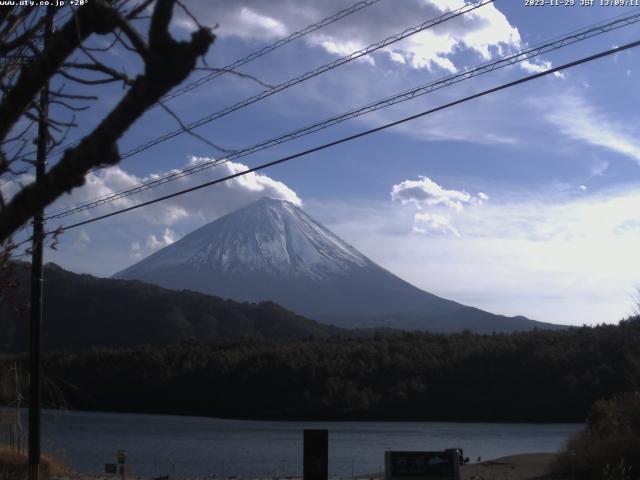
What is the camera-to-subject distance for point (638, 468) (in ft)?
62.4

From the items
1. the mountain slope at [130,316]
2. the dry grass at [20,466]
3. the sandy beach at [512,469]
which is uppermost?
the mountain slope at [130,316]

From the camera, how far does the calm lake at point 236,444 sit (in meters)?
27.6

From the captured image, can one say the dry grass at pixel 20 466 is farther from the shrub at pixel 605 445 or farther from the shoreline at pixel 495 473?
the shrub at pixel 605 445

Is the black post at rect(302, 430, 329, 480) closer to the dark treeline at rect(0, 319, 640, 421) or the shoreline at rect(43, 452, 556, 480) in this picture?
the shoreline at rect(43, 452, 556, 480)

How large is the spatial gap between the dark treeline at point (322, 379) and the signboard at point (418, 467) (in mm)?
47853

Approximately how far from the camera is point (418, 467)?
12586 millimetres

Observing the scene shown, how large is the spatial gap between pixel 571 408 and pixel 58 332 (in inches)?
1728

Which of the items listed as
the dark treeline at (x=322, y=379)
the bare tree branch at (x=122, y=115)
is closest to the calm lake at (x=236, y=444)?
the dark treeline at (x=322, y=379)

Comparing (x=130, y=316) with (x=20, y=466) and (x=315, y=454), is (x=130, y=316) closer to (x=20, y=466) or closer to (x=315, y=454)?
(x=20, y=466)

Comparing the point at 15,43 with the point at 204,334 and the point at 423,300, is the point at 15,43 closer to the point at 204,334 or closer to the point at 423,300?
the point at 204,334

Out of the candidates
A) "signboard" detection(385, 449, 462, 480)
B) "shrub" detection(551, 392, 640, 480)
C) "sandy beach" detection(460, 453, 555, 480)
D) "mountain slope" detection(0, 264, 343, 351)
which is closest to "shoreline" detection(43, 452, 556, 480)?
"sandy beach" detection(460, 453, 555, 480)

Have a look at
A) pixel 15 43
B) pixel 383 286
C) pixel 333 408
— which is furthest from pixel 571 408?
pixel 383 286

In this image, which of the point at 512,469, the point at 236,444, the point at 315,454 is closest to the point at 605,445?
the point at 512,469

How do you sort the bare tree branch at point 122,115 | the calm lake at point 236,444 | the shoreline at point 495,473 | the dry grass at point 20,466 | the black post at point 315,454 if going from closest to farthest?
1. the bare tree branch at point 122,115
2. the black post at point 315,454
3. the dry grass at point 20,466
4. the shoreline at point 495,473
5. the calm lake at point 236,444
